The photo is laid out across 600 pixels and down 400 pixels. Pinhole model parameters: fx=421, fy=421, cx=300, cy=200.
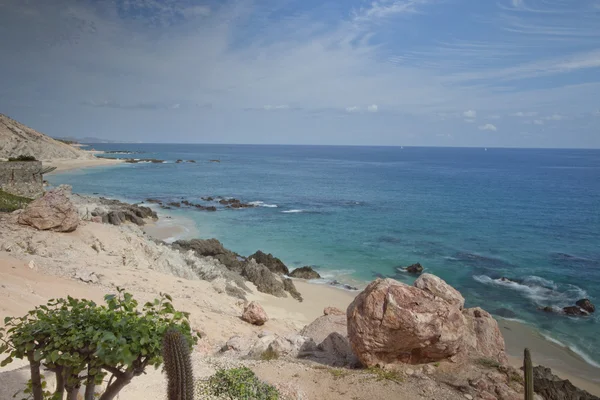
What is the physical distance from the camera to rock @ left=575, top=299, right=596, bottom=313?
2527 cm

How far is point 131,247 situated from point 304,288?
11367mm

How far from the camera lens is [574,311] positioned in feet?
81.9

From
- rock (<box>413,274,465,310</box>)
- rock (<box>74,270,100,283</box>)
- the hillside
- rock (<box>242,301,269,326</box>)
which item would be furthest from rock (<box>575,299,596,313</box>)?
the hillside

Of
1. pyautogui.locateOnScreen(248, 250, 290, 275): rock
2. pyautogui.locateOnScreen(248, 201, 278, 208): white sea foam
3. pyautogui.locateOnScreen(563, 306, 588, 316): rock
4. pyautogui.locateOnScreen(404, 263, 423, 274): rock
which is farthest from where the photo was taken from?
pyautogui.locateOnScreen(248, 201, 278, 208): white sea foam

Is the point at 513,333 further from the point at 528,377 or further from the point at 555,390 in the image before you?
the point at 528,377

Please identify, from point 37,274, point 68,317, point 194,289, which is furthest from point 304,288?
point 68,317

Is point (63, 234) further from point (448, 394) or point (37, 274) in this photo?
point (448, 394)

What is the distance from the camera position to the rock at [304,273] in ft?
→ 102

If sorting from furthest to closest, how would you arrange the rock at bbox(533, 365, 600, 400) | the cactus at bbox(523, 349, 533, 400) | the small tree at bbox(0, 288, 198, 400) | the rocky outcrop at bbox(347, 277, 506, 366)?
the rocky outcrop at bbox(347, 277, 506, 366), the rock at bbox(533, 365, 600, 400), the cactus at bbox(523, 349, 533, 400), the small tree at bbox(0, 288, 198, 400)

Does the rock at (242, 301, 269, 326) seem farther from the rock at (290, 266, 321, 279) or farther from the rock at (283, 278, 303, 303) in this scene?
the rock at (290, 266, 321, 279)

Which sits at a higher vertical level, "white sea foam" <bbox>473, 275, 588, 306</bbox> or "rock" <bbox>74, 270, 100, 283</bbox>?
"rock" <bbox>74, 270, 100, 283</bbox>

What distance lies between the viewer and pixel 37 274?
1778cm

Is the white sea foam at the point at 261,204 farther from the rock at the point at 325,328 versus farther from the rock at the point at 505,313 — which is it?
the rock at the point at 325,328

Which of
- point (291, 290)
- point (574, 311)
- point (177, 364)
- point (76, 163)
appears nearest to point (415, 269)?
point (574, 311)
